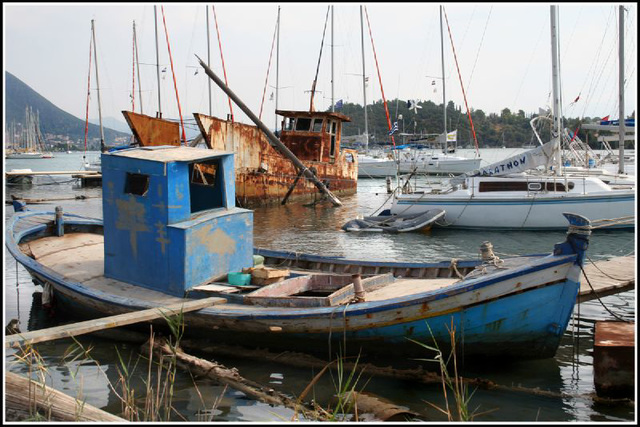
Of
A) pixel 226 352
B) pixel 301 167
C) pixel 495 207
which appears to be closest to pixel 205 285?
pixel 226 352

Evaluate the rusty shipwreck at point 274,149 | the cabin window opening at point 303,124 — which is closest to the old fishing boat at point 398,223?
the rusty shipwreck at point 274,149

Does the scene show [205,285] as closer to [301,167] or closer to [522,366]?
[522,366]

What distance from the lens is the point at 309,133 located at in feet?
95.9

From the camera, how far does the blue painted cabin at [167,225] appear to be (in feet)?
26.5

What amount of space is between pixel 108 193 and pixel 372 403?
510cm

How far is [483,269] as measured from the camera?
738cm

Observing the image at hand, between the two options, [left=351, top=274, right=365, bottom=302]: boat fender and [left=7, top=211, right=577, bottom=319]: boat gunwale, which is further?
[left=351, top=274, right=365, bottom=302]: boat fender

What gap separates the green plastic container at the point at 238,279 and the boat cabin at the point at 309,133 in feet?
68.9

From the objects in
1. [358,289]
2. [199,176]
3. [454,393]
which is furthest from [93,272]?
[454,393]

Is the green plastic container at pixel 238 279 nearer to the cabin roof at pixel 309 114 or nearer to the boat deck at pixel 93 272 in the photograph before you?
the boat deck at pixel 93 272

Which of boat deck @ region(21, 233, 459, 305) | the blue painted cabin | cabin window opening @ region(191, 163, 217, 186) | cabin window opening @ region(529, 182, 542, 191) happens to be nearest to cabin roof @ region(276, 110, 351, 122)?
cabin window opening @ region(529, 182, 542, 191)

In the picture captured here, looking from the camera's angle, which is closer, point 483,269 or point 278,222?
point 483,269

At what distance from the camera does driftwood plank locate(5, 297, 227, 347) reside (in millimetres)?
6418

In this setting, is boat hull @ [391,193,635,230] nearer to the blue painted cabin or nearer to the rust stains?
the rust stains
